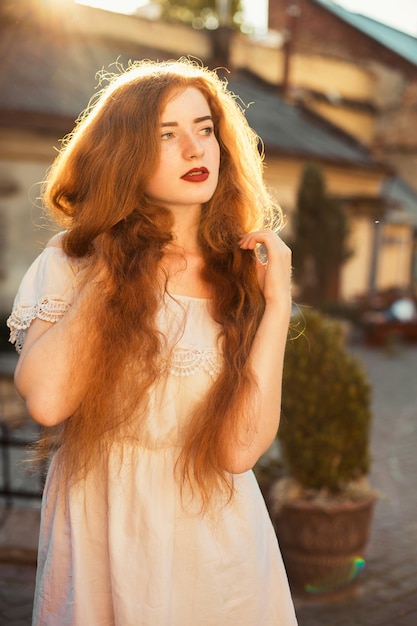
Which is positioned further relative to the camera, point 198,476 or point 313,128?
point 313,128

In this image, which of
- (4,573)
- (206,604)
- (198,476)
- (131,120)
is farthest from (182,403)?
(4,573)

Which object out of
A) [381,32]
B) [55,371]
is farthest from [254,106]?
[55,371]

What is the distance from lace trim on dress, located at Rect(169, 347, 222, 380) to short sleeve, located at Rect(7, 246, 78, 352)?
30cm

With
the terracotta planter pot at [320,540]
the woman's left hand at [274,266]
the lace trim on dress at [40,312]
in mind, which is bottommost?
the terracotta planter pot at [320,540]

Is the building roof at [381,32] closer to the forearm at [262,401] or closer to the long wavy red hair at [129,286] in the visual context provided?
the long wavy red hair at [129,286]

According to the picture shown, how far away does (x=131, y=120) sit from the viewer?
1943 mm

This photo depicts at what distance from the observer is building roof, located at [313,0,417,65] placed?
2178 centimetres

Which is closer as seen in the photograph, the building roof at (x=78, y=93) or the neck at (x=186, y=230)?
the neck at (x=186, y=230)

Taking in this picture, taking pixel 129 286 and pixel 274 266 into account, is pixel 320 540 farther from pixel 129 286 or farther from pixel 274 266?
pixel 129 286

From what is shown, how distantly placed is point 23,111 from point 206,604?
441 inches

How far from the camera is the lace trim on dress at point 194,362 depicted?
1.94 meters

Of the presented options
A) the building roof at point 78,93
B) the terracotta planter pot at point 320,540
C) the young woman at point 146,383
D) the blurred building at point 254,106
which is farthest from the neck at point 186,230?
the building roof at point 78,93

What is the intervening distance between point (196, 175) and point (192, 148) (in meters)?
0.07

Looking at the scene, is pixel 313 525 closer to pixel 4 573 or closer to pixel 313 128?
pixel 4 573
